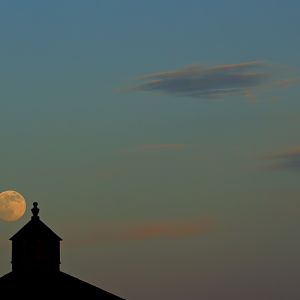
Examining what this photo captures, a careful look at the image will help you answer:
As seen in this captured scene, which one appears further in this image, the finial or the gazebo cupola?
the gazebo cupola

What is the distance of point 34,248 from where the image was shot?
103 meters

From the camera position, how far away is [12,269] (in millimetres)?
102875

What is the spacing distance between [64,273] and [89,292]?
7.36 feet

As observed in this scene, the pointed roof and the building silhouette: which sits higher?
the pointed roof

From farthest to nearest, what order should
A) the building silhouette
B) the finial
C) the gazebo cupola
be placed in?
the gazebo cupola → the finial → the building silhouette

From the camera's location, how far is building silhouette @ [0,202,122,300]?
331ft

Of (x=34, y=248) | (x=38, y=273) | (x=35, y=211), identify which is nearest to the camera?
(x=38, y=273)

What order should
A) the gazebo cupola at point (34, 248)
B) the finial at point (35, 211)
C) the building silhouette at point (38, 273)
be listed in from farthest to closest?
the gazebo cupola at point (34, 248) → the finial at point (35, 211) → the building silhouette at point (38, 273)

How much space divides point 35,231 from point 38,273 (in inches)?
99.1

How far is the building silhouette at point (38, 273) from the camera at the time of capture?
10081 cm

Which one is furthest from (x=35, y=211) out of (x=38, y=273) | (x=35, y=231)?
(x=38, y=273)

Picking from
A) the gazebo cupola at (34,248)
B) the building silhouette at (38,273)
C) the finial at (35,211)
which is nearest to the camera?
the building silhouette at (38,273)

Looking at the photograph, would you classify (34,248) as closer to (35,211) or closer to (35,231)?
(35,231)

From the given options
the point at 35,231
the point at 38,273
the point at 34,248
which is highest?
the point at 35,231
